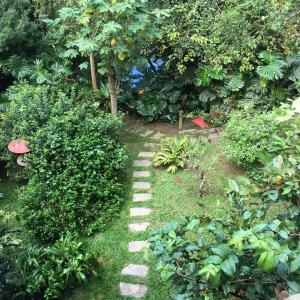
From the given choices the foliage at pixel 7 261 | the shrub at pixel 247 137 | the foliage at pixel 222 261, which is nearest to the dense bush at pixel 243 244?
the foliage at pixel 222 261

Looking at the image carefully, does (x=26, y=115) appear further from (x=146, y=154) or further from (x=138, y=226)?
(x=138, y=226)

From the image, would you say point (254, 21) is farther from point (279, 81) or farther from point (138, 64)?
point (138, 64)

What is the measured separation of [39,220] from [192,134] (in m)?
3.73

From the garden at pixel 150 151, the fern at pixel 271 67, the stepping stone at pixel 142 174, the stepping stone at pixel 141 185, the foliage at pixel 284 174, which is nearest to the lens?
the foliage at pixel 284 174

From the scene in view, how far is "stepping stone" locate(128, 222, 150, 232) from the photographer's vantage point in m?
5.70

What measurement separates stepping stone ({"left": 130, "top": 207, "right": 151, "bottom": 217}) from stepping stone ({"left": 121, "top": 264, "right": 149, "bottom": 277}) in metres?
1.00

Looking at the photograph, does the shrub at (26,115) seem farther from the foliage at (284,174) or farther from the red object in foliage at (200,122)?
the foliage at (284,174)

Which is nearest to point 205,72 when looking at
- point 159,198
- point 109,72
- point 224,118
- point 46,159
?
point 224,118

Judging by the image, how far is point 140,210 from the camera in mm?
6082

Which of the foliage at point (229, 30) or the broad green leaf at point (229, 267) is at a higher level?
the foliage at point (229, 30)

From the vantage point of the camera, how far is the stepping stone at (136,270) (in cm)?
502

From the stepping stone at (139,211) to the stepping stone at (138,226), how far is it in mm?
206

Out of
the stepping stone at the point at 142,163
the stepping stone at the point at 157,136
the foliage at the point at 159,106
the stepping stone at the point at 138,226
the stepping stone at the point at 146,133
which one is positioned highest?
the foliage at the point at 159,106

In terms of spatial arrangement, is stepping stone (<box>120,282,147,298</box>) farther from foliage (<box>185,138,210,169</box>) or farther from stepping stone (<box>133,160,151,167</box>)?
stepping stone (<box>133,160,151,167</box>)
